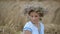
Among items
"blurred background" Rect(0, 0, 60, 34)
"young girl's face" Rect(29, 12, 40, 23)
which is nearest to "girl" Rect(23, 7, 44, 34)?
"young girl's face" Rect(29, 12, 40, 23)

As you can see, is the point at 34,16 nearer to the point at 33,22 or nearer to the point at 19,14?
the point at 33,22

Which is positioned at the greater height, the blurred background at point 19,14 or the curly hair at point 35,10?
the curly hair at point 35,10

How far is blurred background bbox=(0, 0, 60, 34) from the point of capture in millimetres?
4270

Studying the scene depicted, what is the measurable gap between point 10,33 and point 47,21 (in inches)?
33.9

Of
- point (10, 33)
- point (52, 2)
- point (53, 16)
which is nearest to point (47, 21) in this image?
point (53, 16)

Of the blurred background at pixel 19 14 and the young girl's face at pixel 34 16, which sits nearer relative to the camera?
the young girl's face at pixel 34 16

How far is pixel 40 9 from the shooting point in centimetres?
199

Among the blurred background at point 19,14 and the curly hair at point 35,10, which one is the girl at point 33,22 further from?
the blurred background at point 19,14

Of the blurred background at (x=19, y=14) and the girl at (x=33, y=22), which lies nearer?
the girl at (x=33, y=22)

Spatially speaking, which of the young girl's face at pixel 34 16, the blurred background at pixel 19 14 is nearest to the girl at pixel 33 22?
the young girl's face at pixel 34 16

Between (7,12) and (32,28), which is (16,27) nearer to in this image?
(7,12)

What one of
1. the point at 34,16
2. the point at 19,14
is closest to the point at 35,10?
the point at 34,16

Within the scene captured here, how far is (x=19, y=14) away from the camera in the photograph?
14.5 feet

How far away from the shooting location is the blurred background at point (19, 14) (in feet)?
14.0
